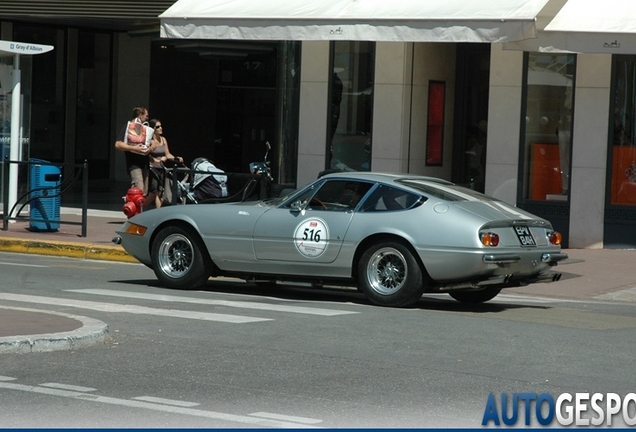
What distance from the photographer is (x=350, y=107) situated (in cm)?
1981

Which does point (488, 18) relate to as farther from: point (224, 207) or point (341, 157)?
point (224, 207)

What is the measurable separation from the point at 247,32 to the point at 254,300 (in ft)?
23.6

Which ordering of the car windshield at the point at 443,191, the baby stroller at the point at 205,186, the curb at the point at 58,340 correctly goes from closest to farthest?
1. the curb at the point at 58,340
2. the car windshield at the point at 443,191
3. the baby stroller at the point at 205,186

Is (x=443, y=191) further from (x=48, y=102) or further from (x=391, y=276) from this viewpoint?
(x=48, y=102)

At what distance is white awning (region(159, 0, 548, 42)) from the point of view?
16.5 metres

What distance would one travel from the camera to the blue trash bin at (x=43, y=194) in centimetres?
1783

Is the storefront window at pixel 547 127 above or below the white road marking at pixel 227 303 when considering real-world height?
above

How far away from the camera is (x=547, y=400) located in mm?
7191

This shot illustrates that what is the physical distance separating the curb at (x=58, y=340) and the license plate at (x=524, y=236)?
4.22m

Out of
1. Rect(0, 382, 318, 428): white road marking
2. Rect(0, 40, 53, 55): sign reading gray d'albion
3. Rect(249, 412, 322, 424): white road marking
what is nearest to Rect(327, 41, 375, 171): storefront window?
Rect(0, 40, 53, 55): sign reading gray d'albion

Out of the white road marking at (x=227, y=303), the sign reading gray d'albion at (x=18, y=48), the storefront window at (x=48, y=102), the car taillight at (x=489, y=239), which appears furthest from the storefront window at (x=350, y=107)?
the storefront window at (x=48, y=102)

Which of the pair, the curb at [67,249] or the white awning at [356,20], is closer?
the curb at [67,249]

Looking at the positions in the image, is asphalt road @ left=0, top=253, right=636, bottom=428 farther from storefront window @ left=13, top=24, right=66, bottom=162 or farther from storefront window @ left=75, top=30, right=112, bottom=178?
storefront window @ left=75, top=30, right=112, bottom=178

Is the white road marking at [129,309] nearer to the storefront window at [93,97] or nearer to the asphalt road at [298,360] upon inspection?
the asphalt road at [298,360]
